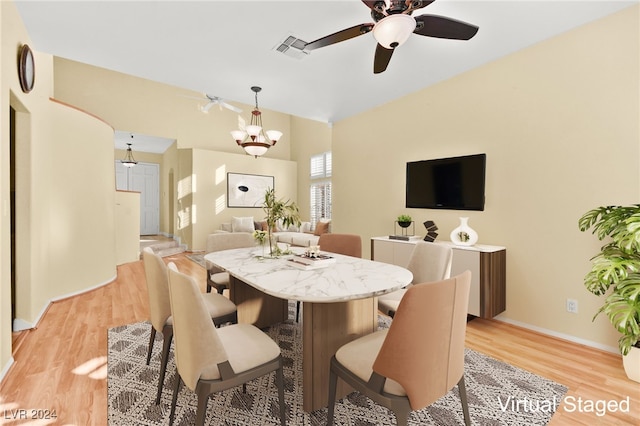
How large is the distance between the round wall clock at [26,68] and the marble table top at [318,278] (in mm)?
2290

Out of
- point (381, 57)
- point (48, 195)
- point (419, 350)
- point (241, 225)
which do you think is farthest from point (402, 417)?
point (241, 225)

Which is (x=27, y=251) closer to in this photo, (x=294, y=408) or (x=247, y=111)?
(x=294, y=408)

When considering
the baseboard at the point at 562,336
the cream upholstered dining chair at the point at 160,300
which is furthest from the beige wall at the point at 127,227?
the baseboard at the point at 562,336

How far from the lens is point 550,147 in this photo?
2875mm

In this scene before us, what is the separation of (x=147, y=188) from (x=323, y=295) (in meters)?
10.5

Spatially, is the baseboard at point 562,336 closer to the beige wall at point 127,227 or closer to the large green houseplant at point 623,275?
the large green houseplant at point 623,275

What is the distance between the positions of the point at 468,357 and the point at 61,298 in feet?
15.3

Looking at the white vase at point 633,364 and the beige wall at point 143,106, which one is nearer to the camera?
the white vase at point 633,364

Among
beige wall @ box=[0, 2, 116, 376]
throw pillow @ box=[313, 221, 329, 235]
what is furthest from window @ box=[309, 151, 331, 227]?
beige wall @ box=[0, 2, 116, 376]

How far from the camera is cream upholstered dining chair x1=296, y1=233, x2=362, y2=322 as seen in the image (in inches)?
123

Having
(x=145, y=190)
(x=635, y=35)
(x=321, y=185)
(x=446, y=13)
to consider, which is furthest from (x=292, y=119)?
(x=635, y=35)

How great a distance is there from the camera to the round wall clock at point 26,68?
99.5 inches

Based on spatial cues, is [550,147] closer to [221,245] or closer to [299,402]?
[299,402]

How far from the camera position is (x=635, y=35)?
2426 millimetres
